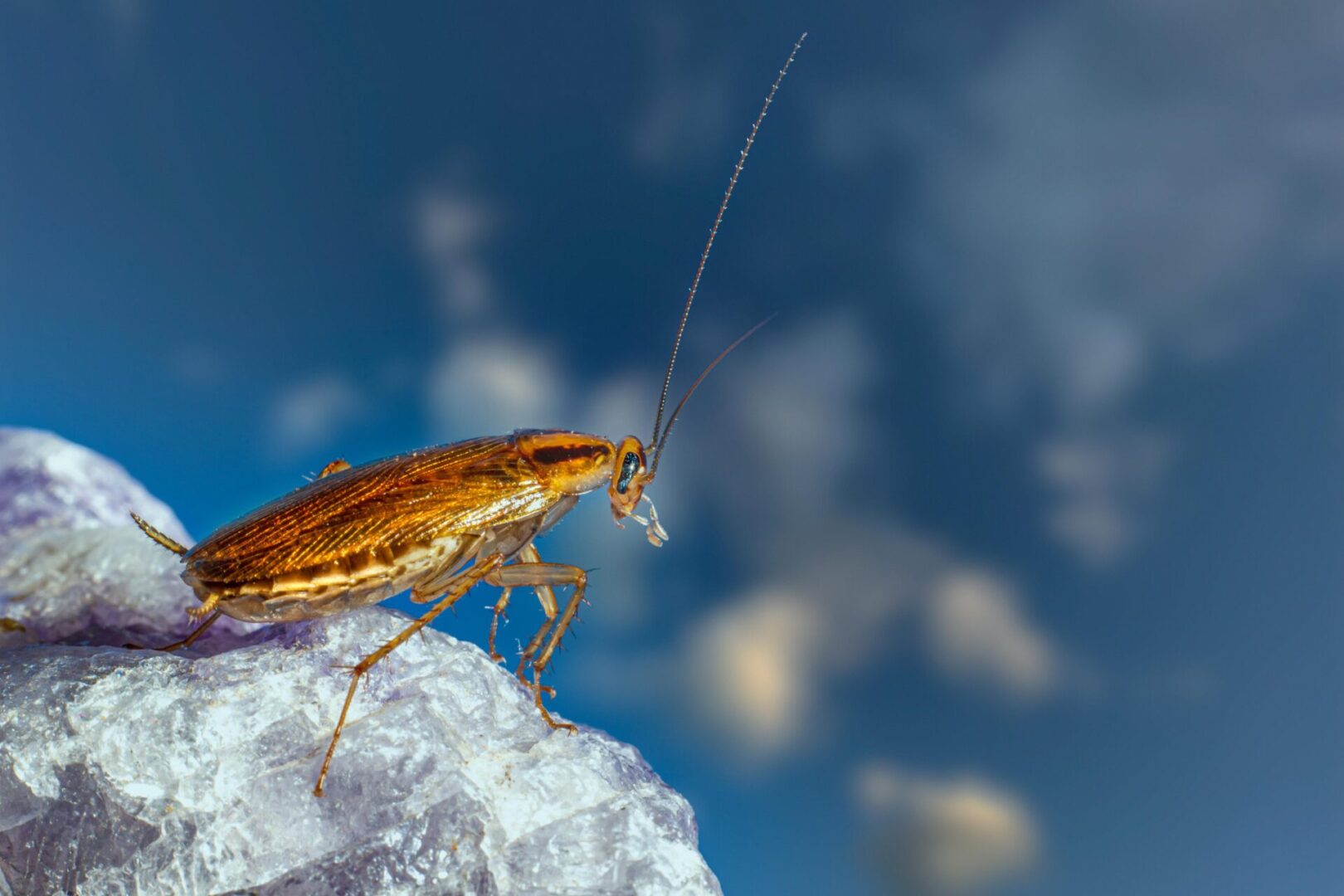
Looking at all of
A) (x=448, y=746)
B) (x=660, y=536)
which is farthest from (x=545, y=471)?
(x=448, y=746)

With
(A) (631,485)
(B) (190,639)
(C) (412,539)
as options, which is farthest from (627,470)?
(B) (190,639)

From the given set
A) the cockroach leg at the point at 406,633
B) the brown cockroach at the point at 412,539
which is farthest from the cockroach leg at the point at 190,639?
the cockroach leg at the point at 406,633

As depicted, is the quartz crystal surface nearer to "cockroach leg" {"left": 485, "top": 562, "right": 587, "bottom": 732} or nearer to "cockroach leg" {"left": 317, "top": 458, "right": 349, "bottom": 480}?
"cockroach leg" {"left": 485, "top": 562, "right": 587, "bottom": 732}

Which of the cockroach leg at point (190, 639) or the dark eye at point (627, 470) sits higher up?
the dark eye at point (627, 470)

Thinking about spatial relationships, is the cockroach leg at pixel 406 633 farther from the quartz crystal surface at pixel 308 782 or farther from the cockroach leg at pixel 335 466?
the cockroach leg at pixel 335 466

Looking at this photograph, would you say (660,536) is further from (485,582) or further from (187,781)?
(187,781)

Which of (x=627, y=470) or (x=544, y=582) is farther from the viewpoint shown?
(x=627, y=470)

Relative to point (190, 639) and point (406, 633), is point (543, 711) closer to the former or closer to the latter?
point (406, 633)
